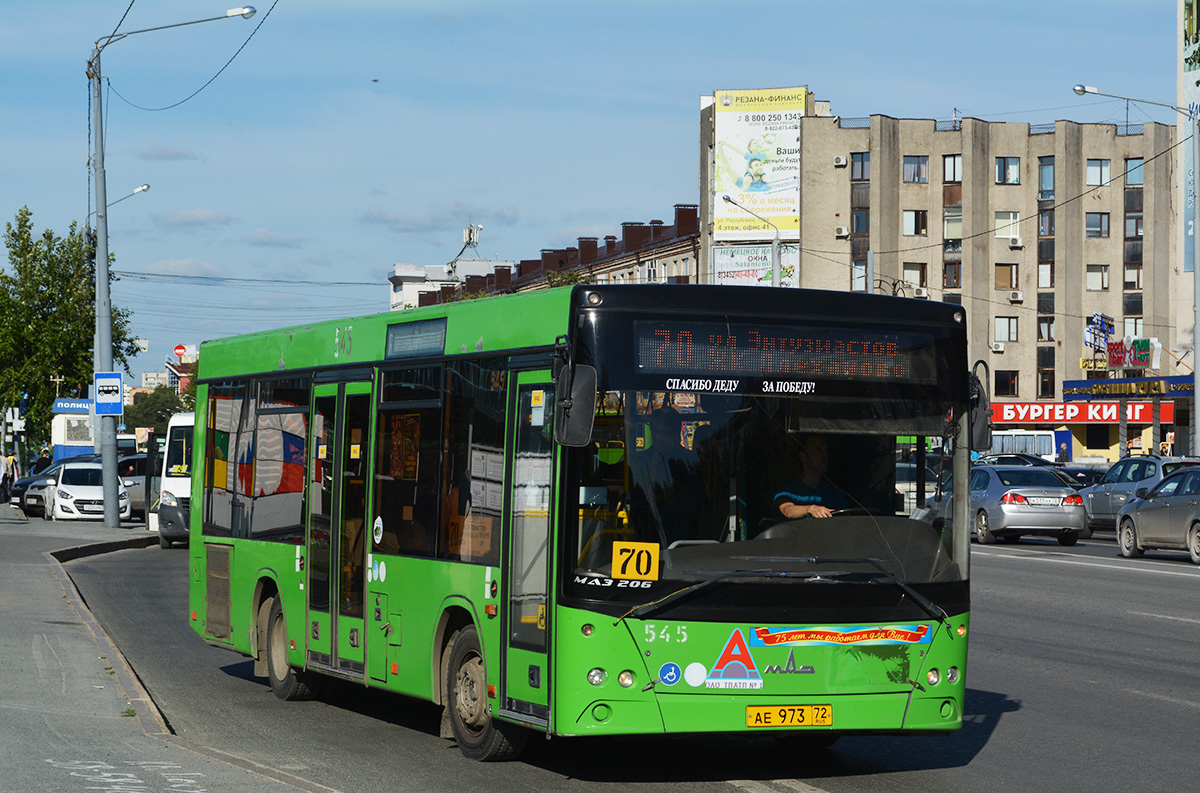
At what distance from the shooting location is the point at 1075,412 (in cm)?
8231

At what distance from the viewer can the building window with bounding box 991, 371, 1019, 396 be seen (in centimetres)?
8494

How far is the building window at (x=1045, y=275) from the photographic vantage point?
8388 cm

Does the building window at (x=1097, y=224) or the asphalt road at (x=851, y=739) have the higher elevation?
the building window at (x=1097, y=224)

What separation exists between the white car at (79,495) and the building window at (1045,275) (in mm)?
56539

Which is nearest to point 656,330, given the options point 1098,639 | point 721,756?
point 721,756

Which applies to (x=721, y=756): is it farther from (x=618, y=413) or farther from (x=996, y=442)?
(x=996, y=442)

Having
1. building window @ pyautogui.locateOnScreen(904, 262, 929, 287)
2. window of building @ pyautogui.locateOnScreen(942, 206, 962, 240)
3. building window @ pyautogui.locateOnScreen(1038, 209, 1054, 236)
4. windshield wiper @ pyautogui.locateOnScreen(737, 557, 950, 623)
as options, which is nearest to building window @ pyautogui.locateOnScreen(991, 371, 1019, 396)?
building window @ pyautogui.locateOnScreen(904, 262, 929, 287)

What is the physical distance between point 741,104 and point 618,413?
7510cm

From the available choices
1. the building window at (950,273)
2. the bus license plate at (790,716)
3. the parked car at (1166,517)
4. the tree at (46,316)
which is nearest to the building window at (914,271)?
the building window at (950,273)

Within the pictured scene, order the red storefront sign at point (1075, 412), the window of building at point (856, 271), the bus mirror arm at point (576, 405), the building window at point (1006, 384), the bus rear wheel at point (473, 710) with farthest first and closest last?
the building window at point (1006, 384), the window of building at point (856, 271), the red storefront sign at point (1075, 412), the bus rear wheel at point (473, 710), the bus mirror arm at point (576, 405)

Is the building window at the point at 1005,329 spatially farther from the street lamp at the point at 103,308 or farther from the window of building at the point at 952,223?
the street lamp at the point at 103,308

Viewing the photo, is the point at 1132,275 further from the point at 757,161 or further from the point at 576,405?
the point at 576,405

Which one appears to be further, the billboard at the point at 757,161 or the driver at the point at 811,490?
the billboard at the point at 757,161

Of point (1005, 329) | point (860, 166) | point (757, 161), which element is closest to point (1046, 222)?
point (1005, 329)
